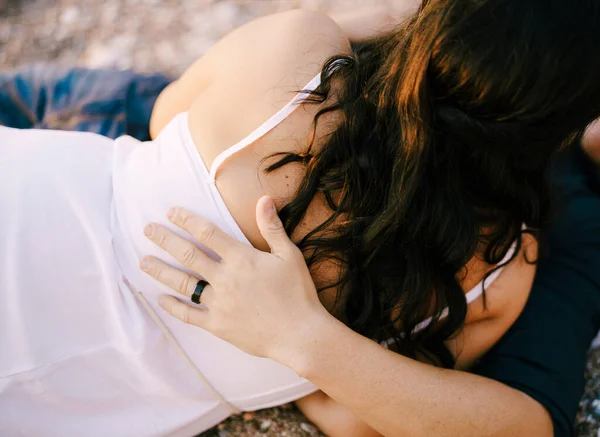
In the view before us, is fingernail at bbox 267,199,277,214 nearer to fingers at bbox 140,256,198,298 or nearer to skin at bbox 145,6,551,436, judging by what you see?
skin at bbox 145,6,551,436

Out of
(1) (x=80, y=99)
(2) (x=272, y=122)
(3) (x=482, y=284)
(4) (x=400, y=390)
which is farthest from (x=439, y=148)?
(1) (x=80, y=99)

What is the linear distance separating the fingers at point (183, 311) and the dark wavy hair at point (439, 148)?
0.27 meters

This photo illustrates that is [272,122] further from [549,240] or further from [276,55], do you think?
[549,240]

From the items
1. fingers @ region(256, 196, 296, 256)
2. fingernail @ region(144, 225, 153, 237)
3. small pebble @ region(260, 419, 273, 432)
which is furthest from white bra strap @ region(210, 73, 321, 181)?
small pebble @ region(260, 419, 273, 432)

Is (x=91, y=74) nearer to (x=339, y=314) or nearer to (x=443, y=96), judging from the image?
(x=339, y=314)

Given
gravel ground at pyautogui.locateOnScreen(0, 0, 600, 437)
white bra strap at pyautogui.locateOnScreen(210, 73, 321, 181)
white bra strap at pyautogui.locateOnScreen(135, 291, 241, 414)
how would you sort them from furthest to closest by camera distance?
gravel ground at pyautogui.locateOnScreen(0, 0, 600, 437) → white bra strap at pyautogui.locateOnScreen(135, 291, 241, 414) → white bra strap at pyautogui.locateOnScreen(210, 73, 321, 181)

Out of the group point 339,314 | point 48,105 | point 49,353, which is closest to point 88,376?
point 49,353

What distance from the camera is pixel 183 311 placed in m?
1.33

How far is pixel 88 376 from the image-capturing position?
54.9 inches

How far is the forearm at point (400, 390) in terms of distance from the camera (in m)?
1.27

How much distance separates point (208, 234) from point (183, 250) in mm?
79

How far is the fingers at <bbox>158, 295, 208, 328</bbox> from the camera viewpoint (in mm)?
1320

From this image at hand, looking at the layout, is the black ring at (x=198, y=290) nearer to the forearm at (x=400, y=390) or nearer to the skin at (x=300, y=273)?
the skin at (x=300, y=273)

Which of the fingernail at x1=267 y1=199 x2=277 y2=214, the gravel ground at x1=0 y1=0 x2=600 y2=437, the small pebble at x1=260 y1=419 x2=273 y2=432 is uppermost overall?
the gravel ground at x1=0 y1=0 x2=600 y2=437
